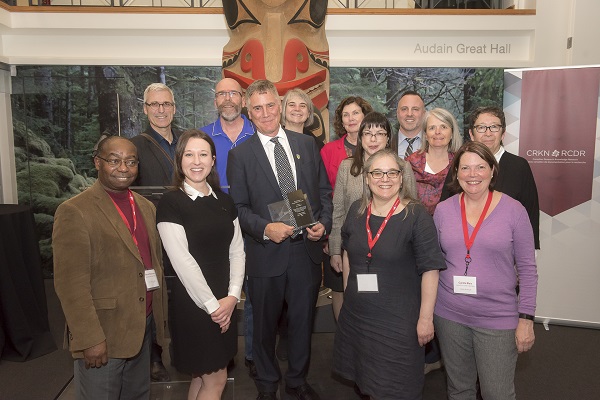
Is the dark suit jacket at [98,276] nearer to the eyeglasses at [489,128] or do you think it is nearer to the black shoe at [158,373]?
the black shoe at [158,373]

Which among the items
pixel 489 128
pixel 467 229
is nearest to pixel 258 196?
pixel 467 229

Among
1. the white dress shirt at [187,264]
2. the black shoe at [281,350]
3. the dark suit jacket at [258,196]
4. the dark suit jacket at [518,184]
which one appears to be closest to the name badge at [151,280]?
the white dress shirt at [187,264]

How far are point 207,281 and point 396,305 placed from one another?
2.91 feet

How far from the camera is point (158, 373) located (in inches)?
124

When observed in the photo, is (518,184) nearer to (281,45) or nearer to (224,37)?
(281,45)

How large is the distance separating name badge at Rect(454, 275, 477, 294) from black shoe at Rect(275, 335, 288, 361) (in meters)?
1.86

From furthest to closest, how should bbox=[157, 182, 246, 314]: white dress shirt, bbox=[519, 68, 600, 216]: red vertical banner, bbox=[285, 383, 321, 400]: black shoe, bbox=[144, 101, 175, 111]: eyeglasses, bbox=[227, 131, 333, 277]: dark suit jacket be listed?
1. bbox=[519, 68, 600, 216]: red vertical banner
2. bbox=[144, 101, 175, 111]: eyeglasses
3. bbox=[285, 383, 321, 400]: black shoe
4. bbox=[227, 131, 333, 277]: dark suit jacket
5. bbox=[157, 182, 246, 314]: white dress shirt

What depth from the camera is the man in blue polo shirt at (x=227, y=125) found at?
3.32m

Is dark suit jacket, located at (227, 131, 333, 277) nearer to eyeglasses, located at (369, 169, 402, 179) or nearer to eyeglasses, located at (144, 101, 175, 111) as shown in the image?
eyeglasses, located at (369, 169, 402, 179)

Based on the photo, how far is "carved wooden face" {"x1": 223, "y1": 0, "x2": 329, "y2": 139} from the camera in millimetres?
3805

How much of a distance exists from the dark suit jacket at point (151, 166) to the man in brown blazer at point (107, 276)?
3.40 feet

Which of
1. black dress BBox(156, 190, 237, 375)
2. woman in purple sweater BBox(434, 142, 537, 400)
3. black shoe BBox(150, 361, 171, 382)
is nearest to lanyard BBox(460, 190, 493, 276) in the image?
woman in purple sweater BBox(434, 142, 537, 400)

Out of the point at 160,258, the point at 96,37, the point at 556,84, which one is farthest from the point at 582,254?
the point at 96,37

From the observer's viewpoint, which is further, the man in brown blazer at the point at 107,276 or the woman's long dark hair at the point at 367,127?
the woman's long dark hair at the point at 367,127
